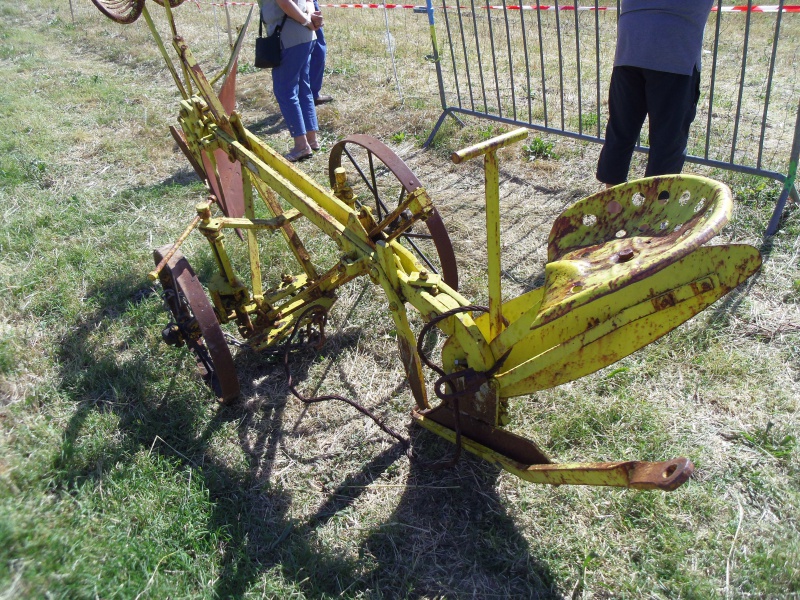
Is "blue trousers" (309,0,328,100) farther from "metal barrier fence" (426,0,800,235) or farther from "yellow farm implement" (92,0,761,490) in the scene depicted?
"yellow farm implement" (92,0,761,490)

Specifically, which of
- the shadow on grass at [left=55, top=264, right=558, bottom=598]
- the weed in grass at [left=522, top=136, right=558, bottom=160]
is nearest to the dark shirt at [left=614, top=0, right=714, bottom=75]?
the weed in grass at [left=522, top=136, right=558, bottom=160]

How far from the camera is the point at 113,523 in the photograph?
7.09 ft

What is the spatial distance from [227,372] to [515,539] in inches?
54.2

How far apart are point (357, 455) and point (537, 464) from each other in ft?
2.84

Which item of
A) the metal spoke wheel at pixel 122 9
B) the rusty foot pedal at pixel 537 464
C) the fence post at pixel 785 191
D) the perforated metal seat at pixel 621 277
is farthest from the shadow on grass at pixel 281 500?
the fence post at pixel 785 191

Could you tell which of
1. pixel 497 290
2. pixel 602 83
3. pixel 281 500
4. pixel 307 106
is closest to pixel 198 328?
pixel 281 500

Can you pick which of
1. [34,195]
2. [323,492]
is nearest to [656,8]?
[323,492]

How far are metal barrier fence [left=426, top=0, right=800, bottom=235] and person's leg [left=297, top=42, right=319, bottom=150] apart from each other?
1163 mm

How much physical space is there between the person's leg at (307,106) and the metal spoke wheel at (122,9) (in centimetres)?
227

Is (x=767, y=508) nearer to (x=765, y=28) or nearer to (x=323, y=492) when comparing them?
(x=323, y=492)

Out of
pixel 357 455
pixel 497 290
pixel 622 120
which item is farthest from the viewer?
pixel 622 120

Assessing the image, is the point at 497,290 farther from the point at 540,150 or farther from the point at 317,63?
the point at 317,63

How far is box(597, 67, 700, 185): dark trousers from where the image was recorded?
3.02 meters

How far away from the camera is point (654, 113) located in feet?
10.3
